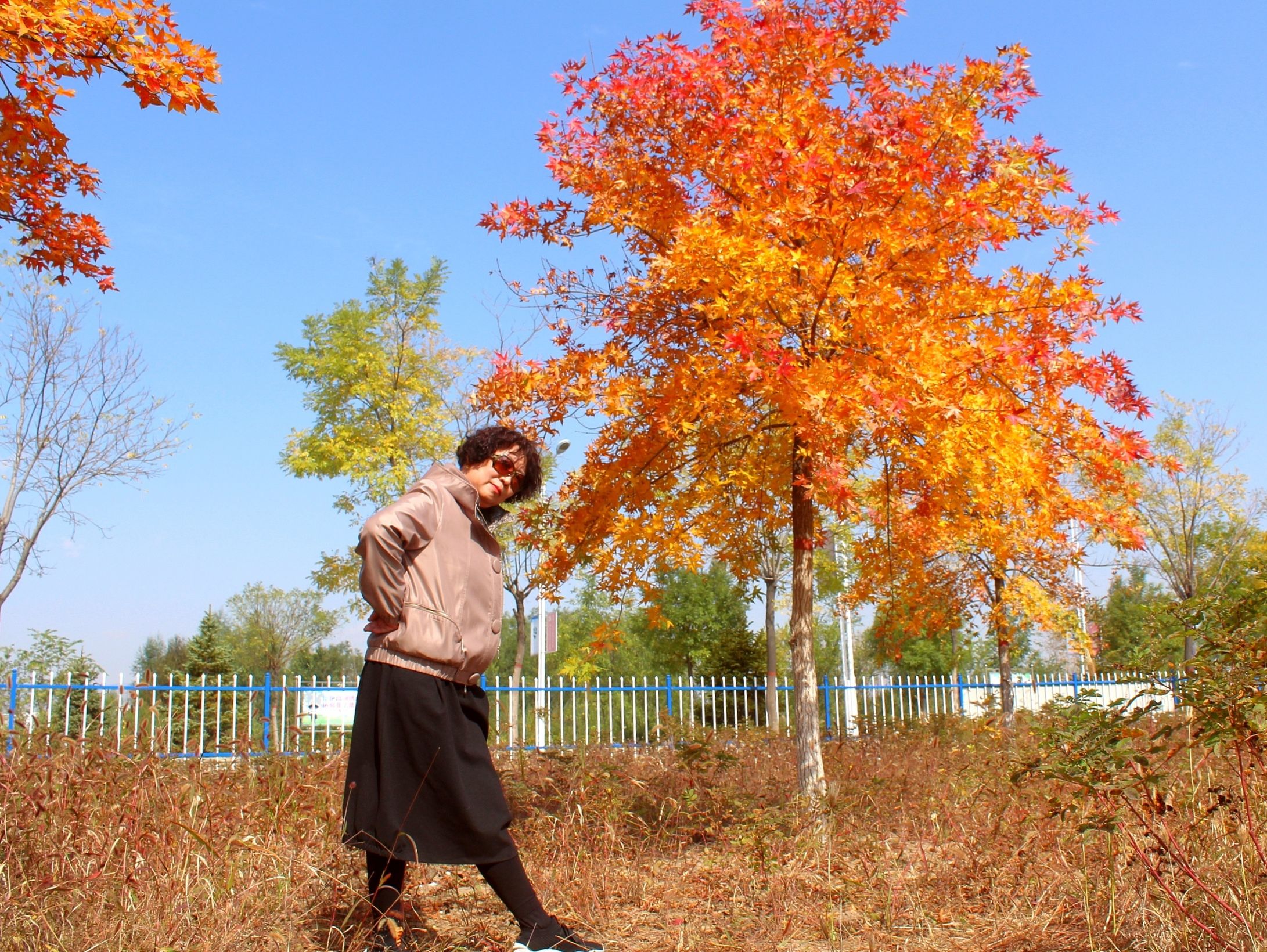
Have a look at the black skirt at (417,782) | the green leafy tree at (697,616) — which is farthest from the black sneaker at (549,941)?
the green leafy tree at (697,616)

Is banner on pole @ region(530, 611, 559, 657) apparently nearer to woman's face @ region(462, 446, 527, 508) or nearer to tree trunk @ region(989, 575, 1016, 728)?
tree trunk @ region(989, 575, 1016, 728)

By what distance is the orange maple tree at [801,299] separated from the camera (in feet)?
14.9

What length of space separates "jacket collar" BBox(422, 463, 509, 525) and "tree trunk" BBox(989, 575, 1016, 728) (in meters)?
7.47

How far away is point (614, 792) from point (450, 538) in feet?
8.07

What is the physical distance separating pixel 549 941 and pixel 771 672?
14.1 meters

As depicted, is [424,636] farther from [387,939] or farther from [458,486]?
[387,939]

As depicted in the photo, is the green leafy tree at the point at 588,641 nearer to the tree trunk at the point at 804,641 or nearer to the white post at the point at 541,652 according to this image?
the white post at the point at 541,652

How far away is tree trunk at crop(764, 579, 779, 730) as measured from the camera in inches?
596

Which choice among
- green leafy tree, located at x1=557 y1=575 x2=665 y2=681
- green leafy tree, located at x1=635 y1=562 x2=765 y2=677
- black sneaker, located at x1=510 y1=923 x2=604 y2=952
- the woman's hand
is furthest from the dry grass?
green leafy tree, located at x1=635 y1=562 x2=765 y2=677

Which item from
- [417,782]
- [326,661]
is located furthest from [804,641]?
[326,661]

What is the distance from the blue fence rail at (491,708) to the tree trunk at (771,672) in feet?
0.66

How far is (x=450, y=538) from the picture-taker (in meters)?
2.95

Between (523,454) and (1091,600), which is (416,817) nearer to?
(523,454)

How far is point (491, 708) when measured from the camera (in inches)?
375
